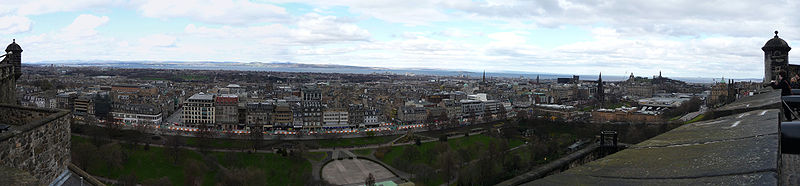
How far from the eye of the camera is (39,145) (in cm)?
600

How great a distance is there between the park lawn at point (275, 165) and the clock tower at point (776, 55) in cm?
2575

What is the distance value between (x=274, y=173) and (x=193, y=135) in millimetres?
17714

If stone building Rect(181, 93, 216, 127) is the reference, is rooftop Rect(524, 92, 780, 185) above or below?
above

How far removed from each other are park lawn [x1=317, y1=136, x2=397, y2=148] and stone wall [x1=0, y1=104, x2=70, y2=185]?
39.2 meters

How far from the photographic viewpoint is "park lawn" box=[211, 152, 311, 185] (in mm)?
33625

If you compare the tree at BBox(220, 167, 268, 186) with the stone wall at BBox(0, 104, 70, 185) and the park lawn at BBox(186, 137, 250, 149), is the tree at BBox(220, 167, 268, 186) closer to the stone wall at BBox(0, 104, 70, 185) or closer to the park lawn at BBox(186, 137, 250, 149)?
the park lawn at BBox(186, 137, 250, 149)

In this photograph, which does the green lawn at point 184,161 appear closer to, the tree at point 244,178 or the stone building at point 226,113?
the tree at point 244,178

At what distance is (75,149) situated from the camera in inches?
1272

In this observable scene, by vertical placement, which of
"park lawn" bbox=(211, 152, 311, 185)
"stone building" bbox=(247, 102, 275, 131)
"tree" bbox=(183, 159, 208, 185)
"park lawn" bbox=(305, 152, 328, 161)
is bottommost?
"park lawn" bbox=(211, 152, 311, 185)

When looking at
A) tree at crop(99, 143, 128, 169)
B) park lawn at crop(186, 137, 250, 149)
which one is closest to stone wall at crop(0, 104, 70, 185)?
tree at crop(99, 143, 128, 169)

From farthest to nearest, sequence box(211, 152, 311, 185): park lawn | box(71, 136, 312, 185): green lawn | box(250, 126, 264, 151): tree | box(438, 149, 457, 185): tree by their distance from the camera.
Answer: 1. box(250, 126, 264, 151): tree
2. box(211, 152, 311, 185): park lawn
3. box(71, 136, 312, 185): green lawn
4. box(438, 149, 457, 185): tree

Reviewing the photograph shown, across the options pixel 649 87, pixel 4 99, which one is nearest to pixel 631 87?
pixel 649 87

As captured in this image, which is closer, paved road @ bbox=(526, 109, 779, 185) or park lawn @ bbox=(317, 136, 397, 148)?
paved road @ bbox=(526, 109, 779, 185)

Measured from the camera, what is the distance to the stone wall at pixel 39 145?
17.3ft
